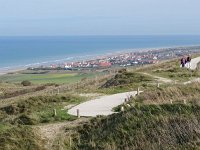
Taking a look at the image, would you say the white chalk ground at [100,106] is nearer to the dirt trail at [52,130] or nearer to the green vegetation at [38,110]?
the green vegetation at [38,110]

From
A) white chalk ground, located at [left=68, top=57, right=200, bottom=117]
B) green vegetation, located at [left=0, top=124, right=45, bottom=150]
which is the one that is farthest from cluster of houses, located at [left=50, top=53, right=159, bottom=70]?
green vegetation, located at [left=0, top=124, right=45, bottom=150]

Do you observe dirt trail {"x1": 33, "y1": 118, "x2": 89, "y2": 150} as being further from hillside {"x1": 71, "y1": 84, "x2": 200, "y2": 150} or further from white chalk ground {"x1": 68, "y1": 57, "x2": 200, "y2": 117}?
white chalk ground {"x1": 68, "y1": 57, "x2": 200, "y2": 117}

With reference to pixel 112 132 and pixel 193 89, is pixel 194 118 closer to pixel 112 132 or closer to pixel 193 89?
pixel 112 132

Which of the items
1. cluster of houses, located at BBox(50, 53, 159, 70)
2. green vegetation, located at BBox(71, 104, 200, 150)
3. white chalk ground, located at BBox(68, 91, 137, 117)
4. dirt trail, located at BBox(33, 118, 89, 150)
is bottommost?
cluster of houses, located at BBox(50, 53, 159, 70)

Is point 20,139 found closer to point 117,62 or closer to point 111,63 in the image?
point 111,63

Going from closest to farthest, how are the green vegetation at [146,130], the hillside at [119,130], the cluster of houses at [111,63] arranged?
the green vegetation at [146,130] < the hillside at [119,130] < the cluster of houses at [111,63]

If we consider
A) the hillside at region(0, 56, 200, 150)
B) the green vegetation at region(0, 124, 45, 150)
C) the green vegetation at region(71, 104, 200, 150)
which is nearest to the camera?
the green vegetation at region(71, 104, 200, 150)

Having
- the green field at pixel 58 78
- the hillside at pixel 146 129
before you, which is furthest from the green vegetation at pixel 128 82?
the green field at pixel 58 78

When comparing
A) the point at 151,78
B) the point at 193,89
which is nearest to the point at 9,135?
the point at 193,89
